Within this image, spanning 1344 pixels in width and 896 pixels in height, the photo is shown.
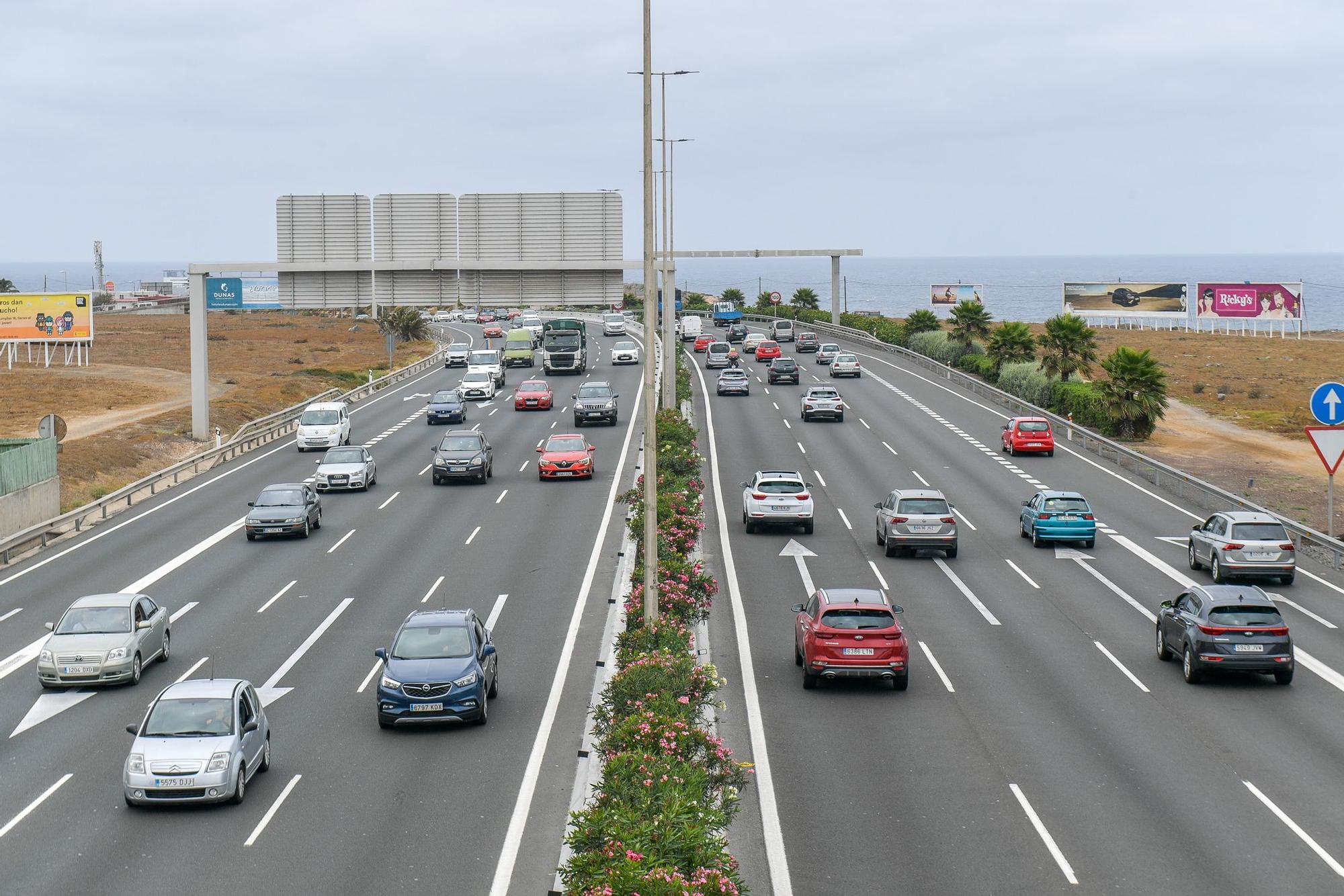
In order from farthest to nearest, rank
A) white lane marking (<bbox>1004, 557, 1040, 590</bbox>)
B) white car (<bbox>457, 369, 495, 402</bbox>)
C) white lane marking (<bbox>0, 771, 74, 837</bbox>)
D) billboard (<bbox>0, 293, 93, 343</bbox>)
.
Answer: billboard (<bbox>0, 293, 93, 343</bbox>) < white car (<bbox>457, 369, 495, 402</bbox>) < white lane marking (<bbox>1004, 557, 1040, 590</bbox>) < white lane marking (<bbox>0, 771, 74, 837</bbox>)

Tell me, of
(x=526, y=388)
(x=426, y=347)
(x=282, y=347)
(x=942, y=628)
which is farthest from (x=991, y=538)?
(x=282, y=347)

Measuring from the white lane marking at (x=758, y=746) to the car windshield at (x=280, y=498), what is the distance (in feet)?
35.3

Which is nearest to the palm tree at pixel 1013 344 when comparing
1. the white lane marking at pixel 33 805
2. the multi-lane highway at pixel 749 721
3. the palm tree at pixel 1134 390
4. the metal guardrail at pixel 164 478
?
the palm tree at pixel 1134 390

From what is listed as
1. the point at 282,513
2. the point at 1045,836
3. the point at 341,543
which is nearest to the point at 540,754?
the point at 1045,836

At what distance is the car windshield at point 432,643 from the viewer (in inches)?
830

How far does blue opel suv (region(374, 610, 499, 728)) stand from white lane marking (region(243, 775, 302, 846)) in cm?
223

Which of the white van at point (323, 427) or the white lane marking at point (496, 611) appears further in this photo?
the white van at point (323, 427)

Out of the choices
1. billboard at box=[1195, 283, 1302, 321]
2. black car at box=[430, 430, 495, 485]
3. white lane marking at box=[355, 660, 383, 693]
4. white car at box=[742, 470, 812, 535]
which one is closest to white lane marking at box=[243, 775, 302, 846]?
white lane marking at box=[355, 660, 383, 693]

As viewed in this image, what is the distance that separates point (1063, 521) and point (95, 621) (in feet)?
72.0

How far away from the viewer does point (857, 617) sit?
882 inches

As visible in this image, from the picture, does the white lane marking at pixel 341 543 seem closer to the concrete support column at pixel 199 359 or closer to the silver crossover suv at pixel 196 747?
the silver crossover suv at pixel 196 747

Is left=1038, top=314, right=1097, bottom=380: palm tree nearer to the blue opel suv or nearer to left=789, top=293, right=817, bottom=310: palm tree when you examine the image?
the blue opel suv

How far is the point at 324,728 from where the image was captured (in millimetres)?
20719

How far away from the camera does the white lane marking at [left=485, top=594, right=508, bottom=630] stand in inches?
1078
